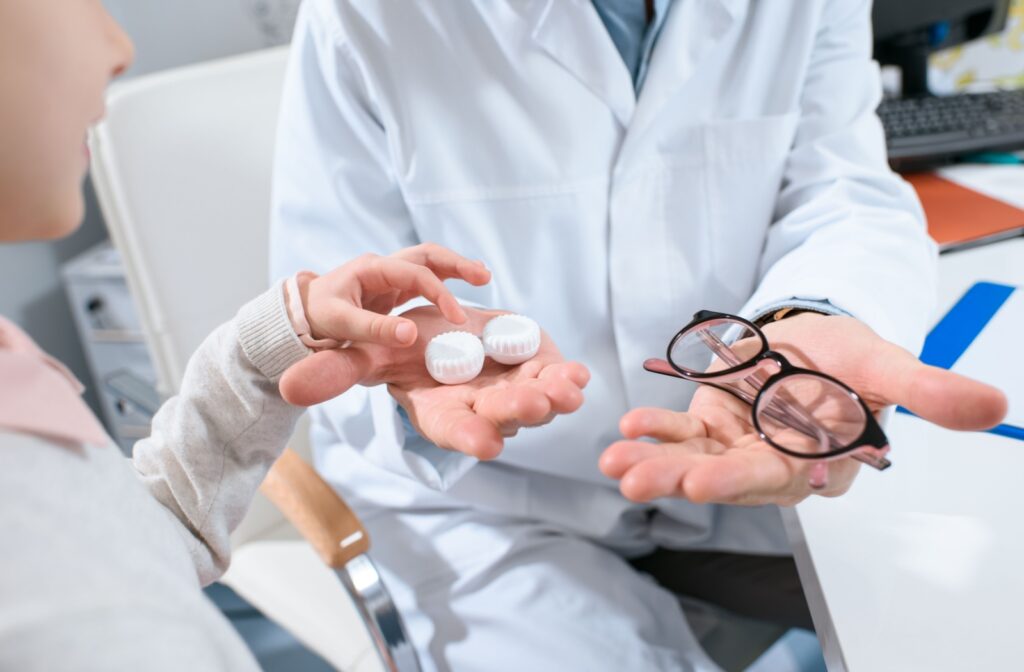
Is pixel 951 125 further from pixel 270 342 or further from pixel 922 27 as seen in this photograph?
Result: pixel 270 342

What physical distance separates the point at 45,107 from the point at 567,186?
0.52m

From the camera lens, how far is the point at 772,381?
0.53m

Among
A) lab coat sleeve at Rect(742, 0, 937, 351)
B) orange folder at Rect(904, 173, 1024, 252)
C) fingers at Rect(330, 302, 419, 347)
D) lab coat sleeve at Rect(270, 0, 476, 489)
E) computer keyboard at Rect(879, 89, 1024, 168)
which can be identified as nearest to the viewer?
fingers at Rect(330, 302, 419, 347)

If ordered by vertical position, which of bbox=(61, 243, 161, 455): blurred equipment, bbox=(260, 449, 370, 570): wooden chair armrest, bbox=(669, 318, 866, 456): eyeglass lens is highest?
bbox=(669, 318, 866, 456): eyeglass lens

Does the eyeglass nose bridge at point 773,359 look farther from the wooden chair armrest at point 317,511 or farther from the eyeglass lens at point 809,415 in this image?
the wooden chair armrest at point 317,511

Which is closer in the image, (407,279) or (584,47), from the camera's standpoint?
(407,279)

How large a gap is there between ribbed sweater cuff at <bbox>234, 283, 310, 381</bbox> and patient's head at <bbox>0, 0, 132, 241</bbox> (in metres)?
0.17

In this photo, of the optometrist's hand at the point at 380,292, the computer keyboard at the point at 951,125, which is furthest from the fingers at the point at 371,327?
the computer keyboard at the point at 951,125

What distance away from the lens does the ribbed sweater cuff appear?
0.55 meters

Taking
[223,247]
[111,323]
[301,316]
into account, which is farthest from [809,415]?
[111,323]

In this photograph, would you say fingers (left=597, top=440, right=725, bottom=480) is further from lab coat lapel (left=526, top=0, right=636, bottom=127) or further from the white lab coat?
lab coat lapel (left=526, top=0, right=636, bottom=127)

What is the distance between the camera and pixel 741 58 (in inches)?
32.1

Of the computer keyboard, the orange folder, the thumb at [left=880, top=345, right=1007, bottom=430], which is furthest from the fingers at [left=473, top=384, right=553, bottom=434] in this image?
the computer keyboard

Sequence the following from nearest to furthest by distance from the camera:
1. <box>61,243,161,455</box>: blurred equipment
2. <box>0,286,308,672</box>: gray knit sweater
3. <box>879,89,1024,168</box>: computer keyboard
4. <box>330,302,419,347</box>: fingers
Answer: <box>0,286,308,672</box>: gray knit sweater < <box>330,302,419,347</box>: fingers < <box>879,89,1024,168</box>: computer keyboard < <box>61,243,161,455</box>: blurred equipment
